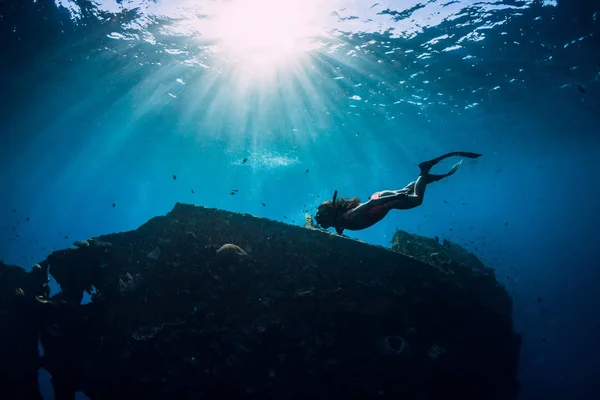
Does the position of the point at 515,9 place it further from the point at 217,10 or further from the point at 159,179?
the point at 159,179

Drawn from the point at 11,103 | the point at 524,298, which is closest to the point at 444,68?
the point at 11,103

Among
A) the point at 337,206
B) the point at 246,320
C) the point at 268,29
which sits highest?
the point at 268,29

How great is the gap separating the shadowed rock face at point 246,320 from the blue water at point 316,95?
12571mm

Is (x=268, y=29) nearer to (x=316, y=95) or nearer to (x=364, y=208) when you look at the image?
(x=316, y=95)

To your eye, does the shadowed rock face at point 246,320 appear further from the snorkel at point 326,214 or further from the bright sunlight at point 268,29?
the bright sunlight at point 268,29

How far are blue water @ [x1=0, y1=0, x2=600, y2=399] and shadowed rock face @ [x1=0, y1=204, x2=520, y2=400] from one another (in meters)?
12.6

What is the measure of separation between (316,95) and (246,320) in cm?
1927

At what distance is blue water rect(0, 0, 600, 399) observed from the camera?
14.7 meters

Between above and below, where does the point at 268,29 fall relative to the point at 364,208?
above

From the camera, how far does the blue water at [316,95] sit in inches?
580

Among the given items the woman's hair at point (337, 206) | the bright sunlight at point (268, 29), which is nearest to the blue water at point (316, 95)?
the bright sunlight at point (268, 29)

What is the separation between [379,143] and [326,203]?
90.8 ft

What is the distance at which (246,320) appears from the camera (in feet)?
23.2

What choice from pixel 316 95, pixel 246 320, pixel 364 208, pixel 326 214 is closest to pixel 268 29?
pixel 316 95
